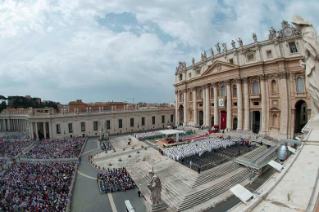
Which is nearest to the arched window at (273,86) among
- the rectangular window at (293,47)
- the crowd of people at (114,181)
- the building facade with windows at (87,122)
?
the rectangular window at (293,47)

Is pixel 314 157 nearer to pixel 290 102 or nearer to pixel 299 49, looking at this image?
pixel 290 102

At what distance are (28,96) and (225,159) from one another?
96602mm

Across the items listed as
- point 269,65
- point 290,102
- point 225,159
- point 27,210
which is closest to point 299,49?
point 269,65

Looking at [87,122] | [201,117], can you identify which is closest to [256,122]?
[201,117]

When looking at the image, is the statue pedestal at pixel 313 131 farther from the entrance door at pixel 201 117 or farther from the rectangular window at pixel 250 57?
the entrance door at pixel 201 117

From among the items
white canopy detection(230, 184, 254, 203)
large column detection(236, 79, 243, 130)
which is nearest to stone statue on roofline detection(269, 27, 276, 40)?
large column detection(236, 79, 243, 130)

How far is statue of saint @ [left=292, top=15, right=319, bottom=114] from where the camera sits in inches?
379

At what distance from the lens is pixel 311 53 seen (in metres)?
9.87

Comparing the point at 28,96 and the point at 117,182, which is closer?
the point at 117,182

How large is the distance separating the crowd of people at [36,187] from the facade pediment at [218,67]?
105 feet

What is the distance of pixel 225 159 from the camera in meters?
20.1

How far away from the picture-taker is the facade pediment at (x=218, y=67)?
3471 centimetres

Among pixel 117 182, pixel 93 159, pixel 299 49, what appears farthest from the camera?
pixel 299 49

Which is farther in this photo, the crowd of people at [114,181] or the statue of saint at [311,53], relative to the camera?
the crowd of people at [114,181]
